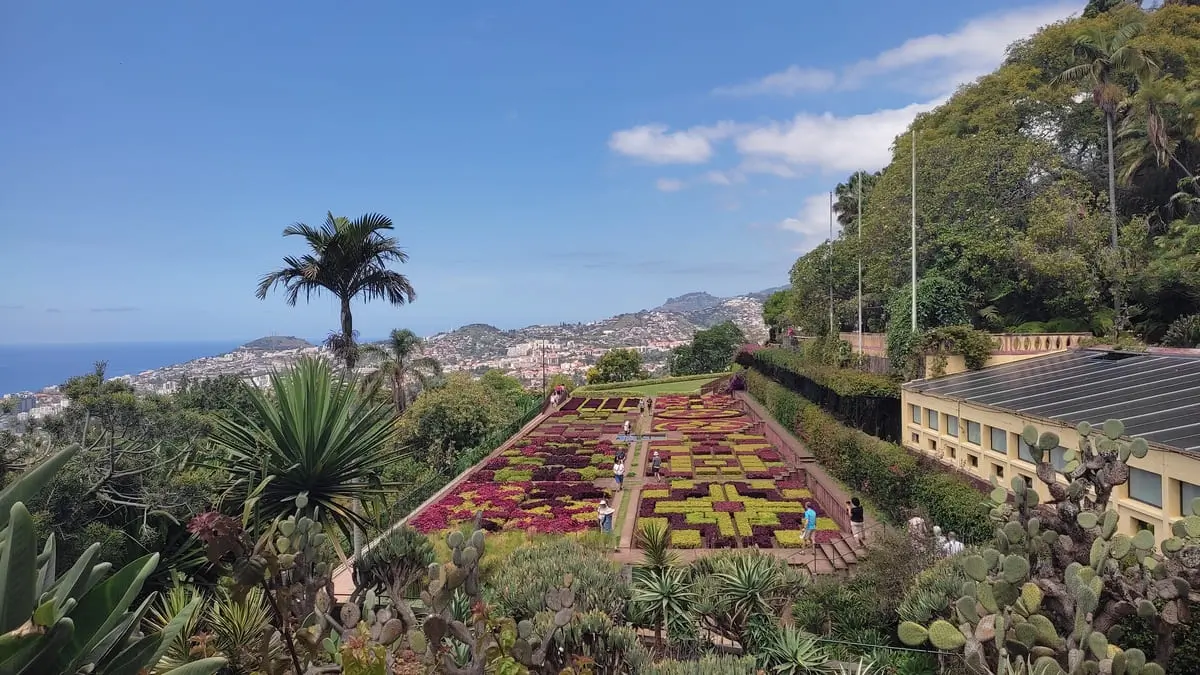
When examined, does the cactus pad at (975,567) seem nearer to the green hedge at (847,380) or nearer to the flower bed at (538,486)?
the flower bed at (538,486)

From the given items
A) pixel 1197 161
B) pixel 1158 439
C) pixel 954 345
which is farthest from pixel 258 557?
pixel 1197 161

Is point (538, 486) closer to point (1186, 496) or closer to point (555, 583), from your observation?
point (555, 583)

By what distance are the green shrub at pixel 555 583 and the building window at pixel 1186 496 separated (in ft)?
26.6

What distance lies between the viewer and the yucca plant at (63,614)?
2.00 m

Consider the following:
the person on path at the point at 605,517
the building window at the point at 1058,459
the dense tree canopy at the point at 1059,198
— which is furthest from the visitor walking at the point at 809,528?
the dense tree canopy at the point at 1059,198

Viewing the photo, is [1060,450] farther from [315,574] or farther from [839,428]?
[315,574]

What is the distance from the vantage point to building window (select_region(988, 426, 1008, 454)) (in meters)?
14.1

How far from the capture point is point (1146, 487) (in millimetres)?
10141

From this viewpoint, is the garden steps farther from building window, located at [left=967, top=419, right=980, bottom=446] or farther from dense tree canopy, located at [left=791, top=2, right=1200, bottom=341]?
dense tree canopy, located at [left=791, top=2, right=1200, bottom=341]

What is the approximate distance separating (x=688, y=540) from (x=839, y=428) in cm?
825

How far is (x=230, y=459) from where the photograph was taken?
810cm

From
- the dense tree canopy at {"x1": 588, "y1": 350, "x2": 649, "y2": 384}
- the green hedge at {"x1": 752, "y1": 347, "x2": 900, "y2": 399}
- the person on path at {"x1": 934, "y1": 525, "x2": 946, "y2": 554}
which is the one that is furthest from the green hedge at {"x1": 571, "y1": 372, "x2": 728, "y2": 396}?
the person on path at {"x1": 934, "y1": 525, "x2": 946, "y2": 554}

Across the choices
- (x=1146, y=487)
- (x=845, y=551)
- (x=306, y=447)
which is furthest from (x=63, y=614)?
(x=845, y=551)

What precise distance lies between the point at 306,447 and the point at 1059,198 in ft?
87.2
